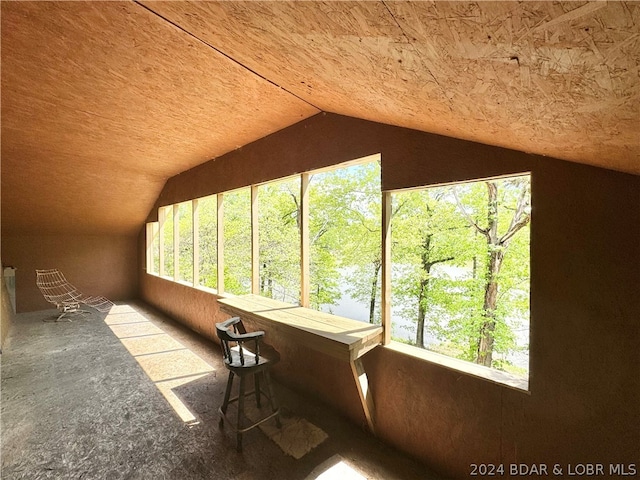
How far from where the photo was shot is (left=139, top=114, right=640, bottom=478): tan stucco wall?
131 cm

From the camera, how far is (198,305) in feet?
15.0

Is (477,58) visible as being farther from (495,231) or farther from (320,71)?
(495,231)

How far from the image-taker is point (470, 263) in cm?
632

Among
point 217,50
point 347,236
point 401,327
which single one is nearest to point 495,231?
point 401,327

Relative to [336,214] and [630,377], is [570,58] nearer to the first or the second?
[630,377]

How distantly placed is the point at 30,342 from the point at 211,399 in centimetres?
391

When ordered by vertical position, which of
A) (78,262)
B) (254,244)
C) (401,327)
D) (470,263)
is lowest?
(401,327)

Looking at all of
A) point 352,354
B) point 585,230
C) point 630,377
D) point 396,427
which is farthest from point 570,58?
point 396,427

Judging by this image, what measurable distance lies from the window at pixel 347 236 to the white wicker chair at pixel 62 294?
18.6ft

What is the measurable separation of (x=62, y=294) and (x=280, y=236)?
5.90 m

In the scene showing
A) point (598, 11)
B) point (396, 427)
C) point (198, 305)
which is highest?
point (598, 11)

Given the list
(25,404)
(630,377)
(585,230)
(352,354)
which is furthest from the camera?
(25,404)

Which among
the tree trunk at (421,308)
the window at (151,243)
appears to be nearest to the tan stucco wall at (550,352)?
the tree trunk at (421,308)

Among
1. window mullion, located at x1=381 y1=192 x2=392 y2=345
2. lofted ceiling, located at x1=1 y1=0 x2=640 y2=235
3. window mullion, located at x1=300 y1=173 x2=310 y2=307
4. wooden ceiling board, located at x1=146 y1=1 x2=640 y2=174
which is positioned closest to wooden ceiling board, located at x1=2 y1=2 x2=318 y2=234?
lofted ceiling, located at x1=1 y1=0 x2=640 y2=235
